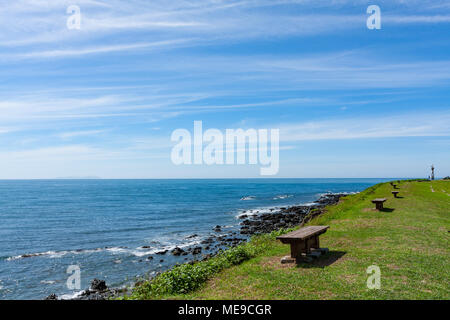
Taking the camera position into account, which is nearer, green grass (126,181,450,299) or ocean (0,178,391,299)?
green grass (126,181,450,299)

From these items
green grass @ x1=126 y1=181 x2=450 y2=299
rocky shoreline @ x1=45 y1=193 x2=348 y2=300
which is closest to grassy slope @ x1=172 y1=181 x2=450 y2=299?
green grass @ x1=126 y1=181 x2=450 y2=299

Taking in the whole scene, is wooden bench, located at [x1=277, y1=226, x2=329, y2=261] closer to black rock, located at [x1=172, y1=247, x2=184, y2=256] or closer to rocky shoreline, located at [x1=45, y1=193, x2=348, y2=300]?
rocky shoreline, located at [x1=45, y1=193, x2=348, y2=300]

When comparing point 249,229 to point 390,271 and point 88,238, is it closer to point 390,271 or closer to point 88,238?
point 88,238

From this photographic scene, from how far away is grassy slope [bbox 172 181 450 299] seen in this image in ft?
27.5

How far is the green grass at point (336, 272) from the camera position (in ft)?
27.8

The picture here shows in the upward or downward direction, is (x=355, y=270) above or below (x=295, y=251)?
below

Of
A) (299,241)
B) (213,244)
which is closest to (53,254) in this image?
(213,244)

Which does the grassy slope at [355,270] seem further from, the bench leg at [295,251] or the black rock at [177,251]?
the black rock at [177,251]

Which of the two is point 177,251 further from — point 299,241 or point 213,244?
point 299,241

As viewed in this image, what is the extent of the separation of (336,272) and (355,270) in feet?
2.26

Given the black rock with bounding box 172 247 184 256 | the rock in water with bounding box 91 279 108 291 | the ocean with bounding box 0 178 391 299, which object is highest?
the rock in water with bounding box 91 279 108 291

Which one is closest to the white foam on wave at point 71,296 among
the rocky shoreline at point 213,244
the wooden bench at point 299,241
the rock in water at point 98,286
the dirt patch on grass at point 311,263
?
the rocky shoreline at point 213,244

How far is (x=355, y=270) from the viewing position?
401 inches

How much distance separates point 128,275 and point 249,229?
65.1 ft
